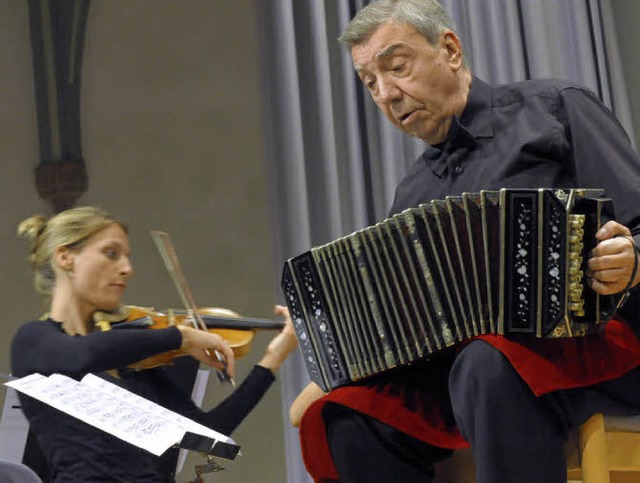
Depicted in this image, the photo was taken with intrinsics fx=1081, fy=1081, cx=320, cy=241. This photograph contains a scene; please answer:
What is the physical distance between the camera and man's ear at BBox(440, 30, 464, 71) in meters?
1.82

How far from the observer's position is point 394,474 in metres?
1.63

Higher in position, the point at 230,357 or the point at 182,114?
the point at 182,114

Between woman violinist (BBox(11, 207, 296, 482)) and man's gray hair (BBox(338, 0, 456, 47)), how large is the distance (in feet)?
1.93

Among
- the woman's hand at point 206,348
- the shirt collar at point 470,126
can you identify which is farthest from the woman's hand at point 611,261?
the woman's hand at point 206,348

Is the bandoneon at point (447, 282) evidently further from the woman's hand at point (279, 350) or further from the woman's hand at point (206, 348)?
the woman's hand at point (279, 350)

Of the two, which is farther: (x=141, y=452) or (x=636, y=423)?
(x=141, y=452)

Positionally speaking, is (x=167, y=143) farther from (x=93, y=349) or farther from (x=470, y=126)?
(x=470, y=126)

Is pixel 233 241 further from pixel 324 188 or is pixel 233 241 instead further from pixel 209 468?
pixel 209 468

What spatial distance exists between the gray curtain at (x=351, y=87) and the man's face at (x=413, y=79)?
3.75 feet

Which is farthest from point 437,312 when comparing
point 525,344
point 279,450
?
point 279,450

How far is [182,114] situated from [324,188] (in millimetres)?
1949

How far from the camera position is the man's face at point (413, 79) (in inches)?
70.2

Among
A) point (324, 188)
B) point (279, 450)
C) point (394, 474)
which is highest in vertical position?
point (324, 188)

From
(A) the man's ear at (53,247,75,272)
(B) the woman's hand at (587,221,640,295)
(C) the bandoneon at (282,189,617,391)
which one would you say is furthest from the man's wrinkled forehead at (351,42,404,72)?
(A) the man's ear at (53,247,75,272)
